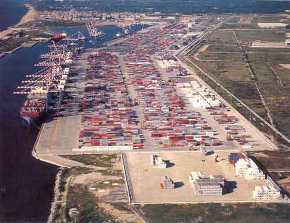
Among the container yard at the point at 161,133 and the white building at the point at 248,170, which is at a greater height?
the white building at the point at 248,170

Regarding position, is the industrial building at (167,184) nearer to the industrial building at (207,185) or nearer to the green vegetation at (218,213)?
the industrial building at (207,185)

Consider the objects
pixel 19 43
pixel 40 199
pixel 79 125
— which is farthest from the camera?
pixel 19 43

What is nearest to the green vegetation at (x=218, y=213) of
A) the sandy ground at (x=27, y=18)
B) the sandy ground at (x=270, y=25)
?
the sandy ground at (x=27, y=18)

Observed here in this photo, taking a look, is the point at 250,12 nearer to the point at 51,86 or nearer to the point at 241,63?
the point at 241,63

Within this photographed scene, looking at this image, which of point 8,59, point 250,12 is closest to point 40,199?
point 8,59

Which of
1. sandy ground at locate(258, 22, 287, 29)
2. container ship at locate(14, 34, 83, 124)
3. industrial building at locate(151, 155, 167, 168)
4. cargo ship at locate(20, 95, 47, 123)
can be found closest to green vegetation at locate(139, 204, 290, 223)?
industrial building at locate(151, 155, 167, 168)

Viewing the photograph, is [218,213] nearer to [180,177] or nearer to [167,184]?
[167,184]
